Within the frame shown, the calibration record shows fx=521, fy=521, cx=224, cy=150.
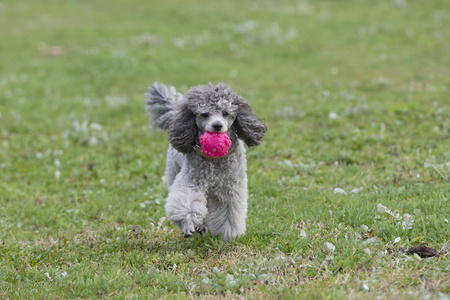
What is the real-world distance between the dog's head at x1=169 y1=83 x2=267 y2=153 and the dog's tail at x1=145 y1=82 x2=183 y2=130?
1020 mm

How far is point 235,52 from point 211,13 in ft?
18.3

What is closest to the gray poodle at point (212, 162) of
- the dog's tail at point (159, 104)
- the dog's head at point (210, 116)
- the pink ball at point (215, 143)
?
the dog's head at point (210, 116)

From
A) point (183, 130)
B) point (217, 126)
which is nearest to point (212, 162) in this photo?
point (183, 130)

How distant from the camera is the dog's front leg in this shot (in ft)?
16.9

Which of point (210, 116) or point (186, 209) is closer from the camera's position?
point (186, 209)

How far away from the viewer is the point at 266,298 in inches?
172

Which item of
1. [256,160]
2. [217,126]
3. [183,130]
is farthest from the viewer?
[256,160]

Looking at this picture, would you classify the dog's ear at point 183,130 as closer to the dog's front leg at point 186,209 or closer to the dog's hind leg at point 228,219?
the dog's front leg at point 186,209

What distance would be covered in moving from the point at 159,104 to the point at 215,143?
1.83m

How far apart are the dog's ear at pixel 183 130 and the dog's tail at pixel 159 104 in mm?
1063

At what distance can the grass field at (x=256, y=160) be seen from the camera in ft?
16.0

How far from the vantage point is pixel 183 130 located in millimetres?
5520

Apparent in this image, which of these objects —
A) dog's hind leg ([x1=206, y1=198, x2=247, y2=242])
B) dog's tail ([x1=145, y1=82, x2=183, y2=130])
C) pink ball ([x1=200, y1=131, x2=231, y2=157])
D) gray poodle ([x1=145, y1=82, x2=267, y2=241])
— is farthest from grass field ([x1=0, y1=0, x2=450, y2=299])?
dog's tail ([x1=145, y1=82, x2=183, y2=130])

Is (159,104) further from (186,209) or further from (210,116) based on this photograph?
(186,209)
